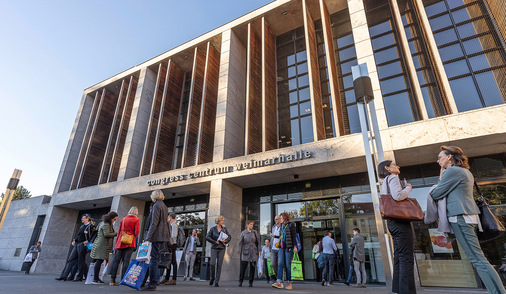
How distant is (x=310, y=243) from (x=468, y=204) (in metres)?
9.17

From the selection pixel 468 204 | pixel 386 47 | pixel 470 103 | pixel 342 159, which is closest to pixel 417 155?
pixel 342 159

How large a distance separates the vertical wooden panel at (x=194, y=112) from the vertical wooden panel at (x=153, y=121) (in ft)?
8.22

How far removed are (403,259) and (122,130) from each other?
1796 cm

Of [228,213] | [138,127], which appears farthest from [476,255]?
[138,127]

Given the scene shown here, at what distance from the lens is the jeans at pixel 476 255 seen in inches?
104

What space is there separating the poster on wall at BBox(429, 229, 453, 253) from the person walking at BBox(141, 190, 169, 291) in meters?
8.77

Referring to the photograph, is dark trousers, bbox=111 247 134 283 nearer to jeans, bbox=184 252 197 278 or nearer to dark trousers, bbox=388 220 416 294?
jeans, bbox=184 252 197 278

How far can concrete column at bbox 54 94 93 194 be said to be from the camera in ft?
59.9

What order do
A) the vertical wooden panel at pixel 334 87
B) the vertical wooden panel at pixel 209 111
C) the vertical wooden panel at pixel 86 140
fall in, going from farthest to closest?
the vertical wooden panel at pixel 86 140 → the vertical wooden panel at pixel 209 111 → the vertical wooden panel at pixel 334 87

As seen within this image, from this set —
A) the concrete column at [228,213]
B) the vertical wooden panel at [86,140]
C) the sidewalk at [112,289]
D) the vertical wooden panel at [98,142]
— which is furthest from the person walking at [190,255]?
the vertical wooden panel at [86,140]

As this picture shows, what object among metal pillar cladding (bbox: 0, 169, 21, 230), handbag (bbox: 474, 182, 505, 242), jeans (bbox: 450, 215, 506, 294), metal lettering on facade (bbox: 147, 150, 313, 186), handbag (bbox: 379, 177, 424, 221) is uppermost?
metal lettering on facade (bbox: 147, 150, 313, 186)

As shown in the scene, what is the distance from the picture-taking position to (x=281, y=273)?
21.2ft

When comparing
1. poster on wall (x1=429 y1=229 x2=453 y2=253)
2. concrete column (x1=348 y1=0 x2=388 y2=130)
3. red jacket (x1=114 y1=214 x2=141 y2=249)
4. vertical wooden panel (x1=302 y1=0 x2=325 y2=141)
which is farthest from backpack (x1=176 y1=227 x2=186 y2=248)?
poster on wall (x1=429 y1=229 x2=453 y2=253)

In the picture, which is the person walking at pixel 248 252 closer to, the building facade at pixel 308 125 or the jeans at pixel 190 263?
the building facade at pixel 308 125
